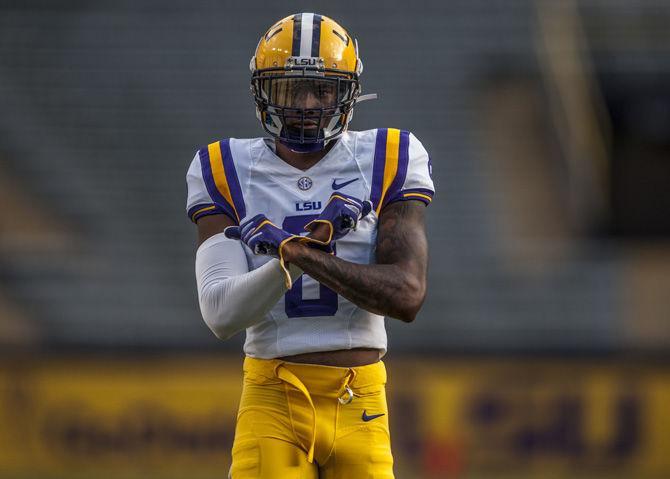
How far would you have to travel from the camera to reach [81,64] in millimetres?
10586

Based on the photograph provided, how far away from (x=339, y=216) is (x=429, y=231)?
7101 mm

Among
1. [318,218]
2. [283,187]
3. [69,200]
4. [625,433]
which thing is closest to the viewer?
[318,218]

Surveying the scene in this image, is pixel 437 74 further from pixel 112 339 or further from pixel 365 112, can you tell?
pixel 112 339

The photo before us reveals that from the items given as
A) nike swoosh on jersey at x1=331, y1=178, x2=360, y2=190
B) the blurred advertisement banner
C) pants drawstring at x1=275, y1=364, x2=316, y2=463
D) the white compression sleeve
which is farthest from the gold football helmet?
the blurred advertisement banner

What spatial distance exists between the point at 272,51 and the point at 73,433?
17.3 feet

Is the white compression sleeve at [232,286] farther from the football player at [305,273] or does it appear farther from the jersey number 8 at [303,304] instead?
the jersey number 8 at [303,304]

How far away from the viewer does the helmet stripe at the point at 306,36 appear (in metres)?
3.11

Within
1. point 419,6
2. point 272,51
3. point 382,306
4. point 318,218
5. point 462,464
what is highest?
point 419,6

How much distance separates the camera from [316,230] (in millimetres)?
2803

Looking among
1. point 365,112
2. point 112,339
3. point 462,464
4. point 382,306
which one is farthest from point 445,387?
point 382,306

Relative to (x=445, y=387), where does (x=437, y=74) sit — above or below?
above

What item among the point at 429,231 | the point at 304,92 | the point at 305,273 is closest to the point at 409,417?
the point at 429,231

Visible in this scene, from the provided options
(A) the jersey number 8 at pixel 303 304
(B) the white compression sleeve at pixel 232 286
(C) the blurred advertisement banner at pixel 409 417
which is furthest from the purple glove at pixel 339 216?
(C) the blurred advertisement banner at pixel 409 417

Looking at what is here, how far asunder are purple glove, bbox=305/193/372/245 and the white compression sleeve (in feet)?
0.38
